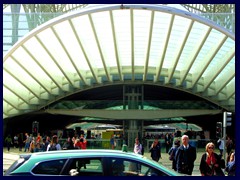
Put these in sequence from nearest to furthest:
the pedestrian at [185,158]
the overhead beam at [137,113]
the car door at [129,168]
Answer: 1. the car door at [129,168]
2. the pedestrian at [185,158]
3. the overhead beam at [137,113]

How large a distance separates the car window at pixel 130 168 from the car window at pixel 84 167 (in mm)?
208

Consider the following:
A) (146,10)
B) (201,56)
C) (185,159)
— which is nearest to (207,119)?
(201,56)

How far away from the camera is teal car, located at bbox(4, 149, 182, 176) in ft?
22.3

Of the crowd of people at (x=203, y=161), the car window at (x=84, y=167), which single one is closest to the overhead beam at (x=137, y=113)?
the crowd of people at (x=203, y=161)

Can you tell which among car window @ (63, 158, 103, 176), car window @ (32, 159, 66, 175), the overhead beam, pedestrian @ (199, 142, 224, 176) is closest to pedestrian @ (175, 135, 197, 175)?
pedestrian @ (199, 142, 224, 176)

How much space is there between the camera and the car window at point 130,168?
679cm

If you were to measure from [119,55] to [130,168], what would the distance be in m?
29.6

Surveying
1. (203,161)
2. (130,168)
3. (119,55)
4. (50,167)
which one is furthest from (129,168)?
(119,55)

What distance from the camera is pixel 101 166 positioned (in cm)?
679

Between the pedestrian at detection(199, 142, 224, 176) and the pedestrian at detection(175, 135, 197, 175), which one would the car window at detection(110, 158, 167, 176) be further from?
the pedestrian at detection(175, 135, 197, 175)

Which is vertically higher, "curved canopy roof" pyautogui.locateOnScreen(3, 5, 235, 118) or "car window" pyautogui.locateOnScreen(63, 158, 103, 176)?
"curved canopy roof" pyautogui.locateOnScreen(3, 5, 235, 118)

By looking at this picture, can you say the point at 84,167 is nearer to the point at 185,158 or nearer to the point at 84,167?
the point at 84,167

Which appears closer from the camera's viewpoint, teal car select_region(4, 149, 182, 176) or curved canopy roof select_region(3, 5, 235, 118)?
teal car select_region(4, 149, 182, 176)

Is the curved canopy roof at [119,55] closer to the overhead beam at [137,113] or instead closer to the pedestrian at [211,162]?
the overhead beam at [137,113]
